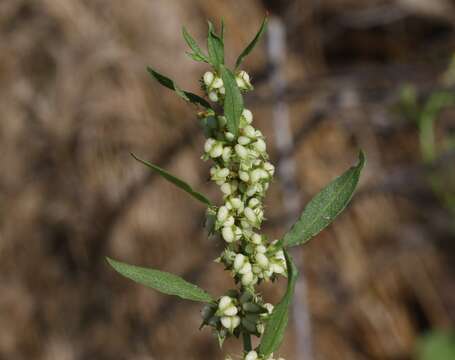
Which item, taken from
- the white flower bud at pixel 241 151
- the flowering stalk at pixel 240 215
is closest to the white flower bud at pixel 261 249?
the flowering stalk at pixel 240 215

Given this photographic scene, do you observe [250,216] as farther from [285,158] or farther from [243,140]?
[285,158]

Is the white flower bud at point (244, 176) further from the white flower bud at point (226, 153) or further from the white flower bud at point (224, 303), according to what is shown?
the white flower bud at point (224, 303)

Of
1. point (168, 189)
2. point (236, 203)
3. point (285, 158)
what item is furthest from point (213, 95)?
point (168, 189)

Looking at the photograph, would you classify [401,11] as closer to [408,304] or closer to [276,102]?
[276,102]

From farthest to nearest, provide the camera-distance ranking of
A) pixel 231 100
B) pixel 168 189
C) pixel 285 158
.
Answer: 1. pixel 168 189
2. pixel 285 158
3. pixel 231 100

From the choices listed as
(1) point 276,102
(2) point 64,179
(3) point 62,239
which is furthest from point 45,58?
(1) point 276,102

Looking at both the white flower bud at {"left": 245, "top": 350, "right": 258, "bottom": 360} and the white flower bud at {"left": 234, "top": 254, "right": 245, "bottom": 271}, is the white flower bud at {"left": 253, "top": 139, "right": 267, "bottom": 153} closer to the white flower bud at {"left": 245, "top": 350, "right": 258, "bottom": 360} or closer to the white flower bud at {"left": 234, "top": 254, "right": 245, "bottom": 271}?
the white flower bud at {"left": 234, "top": 254, "right": 245, "bottom": 271}
